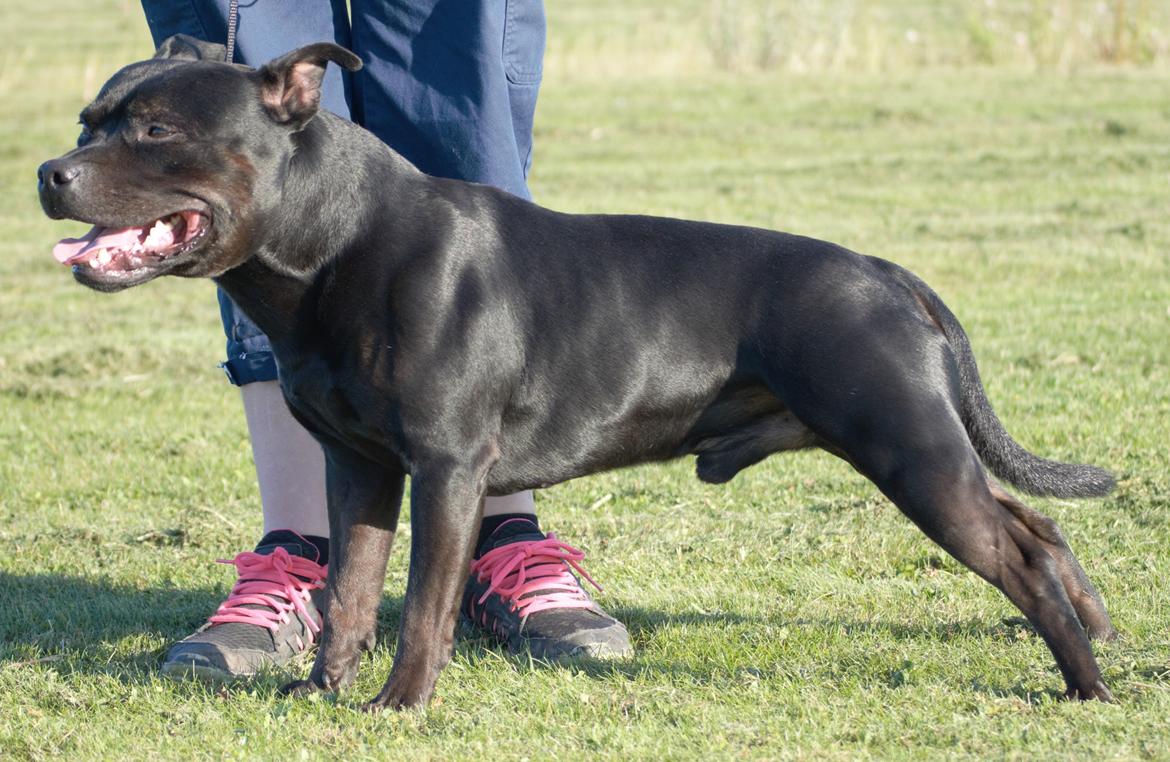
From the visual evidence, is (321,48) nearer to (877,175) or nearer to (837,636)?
(837,636)

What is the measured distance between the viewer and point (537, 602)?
4098 millimetres

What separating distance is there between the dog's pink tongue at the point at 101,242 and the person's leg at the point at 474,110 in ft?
3.63

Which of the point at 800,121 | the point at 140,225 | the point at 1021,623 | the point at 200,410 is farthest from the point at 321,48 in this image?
the point at 800,121

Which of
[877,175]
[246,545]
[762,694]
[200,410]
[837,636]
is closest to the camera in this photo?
[762,694]

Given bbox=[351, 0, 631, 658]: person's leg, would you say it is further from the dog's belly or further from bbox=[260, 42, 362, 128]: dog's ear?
bbox=[260, 42, 362, 128]: dog's ear

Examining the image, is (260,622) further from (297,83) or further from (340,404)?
(297,83)

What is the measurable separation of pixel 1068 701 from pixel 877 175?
9267 mm

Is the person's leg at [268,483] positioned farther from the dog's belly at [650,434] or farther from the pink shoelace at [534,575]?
the dog's belly at [650,434]

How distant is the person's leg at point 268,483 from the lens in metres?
3.97

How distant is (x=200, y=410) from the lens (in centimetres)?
687

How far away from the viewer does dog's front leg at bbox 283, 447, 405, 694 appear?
375 centimetres

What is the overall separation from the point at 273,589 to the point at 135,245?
1234mm

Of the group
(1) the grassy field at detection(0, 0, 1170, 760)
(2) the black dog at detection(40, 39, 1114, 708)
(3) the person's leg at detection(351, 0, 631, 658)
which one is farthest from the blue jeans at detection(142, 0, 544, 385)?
(1) the grassy field at detection(0, 0, 1170, 760)

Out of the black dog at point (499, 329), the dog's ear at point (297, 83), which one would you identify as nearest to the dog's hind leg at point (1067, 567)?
the black dog at point (499, 329)
